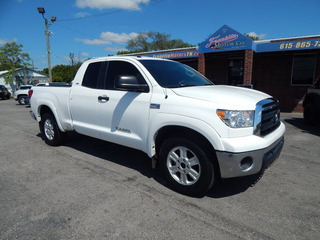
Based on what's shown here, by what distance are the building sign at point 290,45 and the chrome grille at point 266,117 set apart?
934cm

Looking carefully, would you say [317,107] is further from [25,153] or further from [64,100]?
[25,153]

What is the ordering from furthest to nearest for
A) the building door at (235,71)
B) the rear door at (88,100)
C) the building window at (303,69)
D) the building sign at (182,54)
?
the building door at (235,71)
the building sign at (182,54)
the building window at (303,69)
the rear door at (88,100)

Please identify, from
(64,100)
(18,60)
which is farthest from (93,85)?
(18,60)

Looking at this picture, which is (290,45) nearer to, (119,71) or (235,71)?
(235,71)

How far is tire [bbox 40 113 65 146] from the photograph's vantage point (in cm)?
521

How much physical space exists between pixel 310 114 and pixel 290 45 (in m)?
4.46

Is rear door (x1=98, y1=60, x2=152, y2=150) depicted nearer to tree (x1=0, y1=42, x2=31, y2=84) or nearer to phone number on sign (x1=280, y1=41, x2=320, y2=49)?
phone number on sign (x1=280, y1=41, x2=320, y2=49)

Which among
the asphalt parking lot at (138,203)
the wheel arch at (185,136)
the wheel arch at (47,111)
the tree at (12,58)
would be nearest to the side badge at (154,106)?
the wheel arch at (185,136)

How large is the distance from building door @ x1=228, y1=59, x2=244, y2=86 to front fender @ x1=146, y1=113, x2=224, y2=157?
1257 centimetres

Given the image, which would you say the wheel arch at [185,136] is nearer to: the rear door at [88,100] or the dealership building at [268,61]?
the rear door at [88,100]

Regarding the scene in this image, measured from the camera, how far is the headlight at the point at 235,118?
2631mm

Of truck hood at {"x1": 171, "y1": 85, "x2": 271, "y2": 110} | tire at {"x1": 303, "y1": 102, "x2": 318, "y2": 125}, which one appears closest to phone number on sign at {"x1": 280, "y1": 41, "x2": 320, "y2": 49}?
tire at {"x1": 303, "y1": 102, "x2": 318, "y2": 125}

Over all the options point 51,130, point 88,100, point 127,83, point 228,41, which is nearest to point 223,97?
point 127,83

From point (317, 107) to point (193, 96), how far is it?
653 cm
